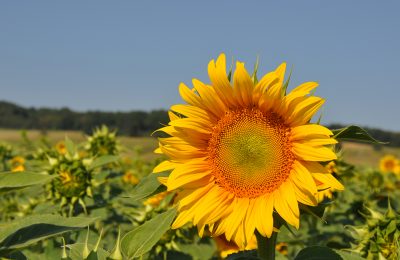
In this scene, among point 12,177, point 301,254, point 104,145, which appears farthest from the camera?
point 104,145

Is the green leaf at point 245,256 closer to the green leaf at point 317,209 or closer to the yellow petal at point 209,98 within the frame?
the green leaf at point 317,209

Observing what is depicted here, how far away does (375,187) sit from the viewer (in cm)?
787

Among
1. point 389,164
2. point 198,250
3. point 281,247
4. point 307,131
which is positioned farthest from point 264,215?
point 389,164

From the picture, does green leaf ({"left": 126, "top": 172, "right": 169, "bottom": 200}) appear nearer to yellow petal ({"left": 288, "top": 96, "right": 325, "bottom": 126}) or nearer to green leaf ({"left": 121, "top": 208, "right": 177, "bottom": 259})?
green leaf ({"left": 121, "top": 208, "right": 177, "bottom": 259})

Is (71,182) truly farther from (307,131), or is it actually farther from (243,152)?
(307,131)

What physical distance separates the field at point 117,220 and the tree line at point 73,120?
38682 mm

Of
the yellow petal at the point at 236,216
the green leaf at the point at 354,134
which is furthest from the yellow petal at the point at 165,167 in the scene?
the green leaf at the point at 354,134

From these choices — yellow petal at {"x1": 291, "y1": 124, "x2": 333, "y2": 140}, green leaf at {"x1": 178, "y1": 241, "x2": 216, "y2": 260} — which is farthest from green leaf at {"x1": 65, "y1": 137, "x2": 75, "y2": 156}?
yellow petal at {"x1": 291, "y1": 124, "x2": 333, "y2": 140}

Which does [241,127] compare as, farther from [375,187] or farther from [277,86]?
[375,187]

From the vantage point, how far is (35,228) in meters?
1.94

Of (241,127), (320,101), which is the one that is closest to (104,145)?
(241,127)

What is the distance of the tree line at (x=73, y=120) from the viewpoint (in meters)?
47.9

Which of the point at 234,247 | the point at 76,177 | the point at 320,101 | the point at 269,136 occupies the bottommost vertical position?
the point at 234,247

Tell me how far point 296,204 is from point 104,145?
3.64 metres
